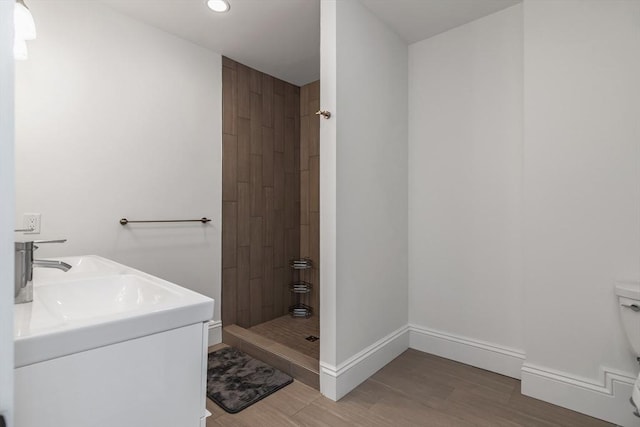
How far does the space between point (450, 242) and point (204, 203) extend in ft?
6.35

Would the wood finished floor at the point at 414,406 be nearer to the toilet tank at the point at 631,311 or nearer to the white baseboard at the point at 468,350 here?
the white baseboard at the point at 468,350

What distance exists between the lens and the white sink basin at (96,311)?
712 mm

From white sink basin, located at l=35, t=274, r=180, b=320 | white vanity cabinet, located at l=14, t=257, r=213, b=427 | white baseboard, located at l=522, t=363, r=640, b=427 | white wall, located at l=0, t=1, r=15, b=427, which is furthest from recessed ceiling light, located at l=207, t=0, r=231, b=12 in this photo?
white baseboard, located at l=522, t=363, r=640, b=427

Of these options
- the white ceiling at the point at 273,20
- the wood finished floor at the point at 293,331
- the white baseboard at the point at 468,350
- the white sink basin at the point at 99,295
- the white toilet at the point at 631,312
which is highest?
the white ceiling at the point at 273,20

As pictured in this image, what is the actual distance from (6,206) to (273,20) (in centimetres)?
227

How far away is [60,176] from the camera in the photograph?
6.15ft

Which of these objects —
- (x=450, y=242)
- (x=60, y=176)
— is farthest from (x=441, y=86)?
(x=60, y=176)

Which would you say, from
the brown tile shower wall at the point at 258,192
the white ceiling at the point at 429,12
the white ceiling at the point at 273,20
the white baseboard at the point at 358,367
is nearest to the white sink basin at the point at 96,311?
the white baseboard at the point at 358,367

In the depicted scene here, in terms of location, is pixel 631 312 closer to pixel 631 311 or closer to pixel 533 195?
pixel 631 311

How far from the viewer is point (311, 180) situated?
3.27m

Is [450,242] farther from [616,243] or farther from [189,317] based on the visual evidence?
[189,317]

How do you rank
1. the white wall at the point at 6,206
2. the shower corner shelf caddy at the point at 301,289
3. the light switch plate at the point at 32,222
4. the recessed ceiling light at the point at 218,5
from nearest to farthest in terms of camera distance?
the white wall at the point at 6,206
the light switch plate at the point at 32,222
the recessed ceiling light at the point at 218,5
the shower corner shelf caddy at the point at 301,289

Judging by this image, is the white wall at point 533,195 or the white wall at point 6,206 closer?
the white wall at point 6,206

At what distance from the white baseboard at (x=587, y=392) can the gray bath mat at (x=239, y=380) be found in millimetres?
1455
